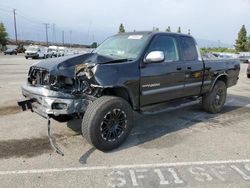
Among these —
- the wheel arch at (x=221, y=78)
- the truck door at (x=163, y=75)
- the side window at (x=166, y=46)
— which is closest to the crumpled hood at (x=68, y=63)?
the truck door at (x=163, y=75)

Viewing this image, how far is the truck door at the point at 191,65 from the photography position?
664cm

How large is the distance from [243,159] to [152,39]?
8.48ft

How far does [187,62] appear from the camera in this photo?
664 centimetres

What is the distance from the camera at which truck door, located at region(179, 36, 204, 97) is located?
6.64m

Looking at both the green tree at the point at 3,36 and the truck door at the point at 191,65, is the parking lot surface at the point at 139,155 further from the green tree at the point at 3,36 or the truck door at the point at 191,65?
the green tree at the point at 3,36

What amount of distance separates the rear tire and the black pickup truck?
126 centimetres

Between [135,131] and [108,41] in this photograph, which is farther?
[108,41]

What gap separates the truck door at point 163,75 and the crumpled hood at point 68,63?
0.80 metres

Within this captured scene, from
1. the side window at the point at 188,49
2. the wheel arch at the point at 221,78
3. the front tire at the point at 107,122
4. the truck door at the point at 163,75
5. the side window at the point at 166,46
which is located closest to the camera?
the front tire at the point at 107,122

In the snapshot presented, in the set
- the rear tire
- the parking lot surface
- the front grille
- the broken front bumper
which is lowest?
the parking lot surface

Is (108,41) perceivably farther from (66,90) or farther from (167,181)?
(167,181)

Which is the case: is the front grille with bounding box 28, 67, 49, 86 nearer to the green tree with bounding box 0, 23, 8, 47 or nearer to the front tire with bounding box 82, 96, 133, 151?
the front tire with bounding box 82, 96, 133, 151

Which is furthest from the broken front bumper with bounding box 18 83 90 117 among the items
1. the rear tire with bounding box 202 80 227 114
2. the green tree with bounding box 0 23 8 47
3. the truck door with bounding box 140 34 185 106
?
the green tree with bounding box 0 23 8 47

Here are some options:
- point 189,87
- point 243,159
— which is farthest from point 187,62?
point 243,159
